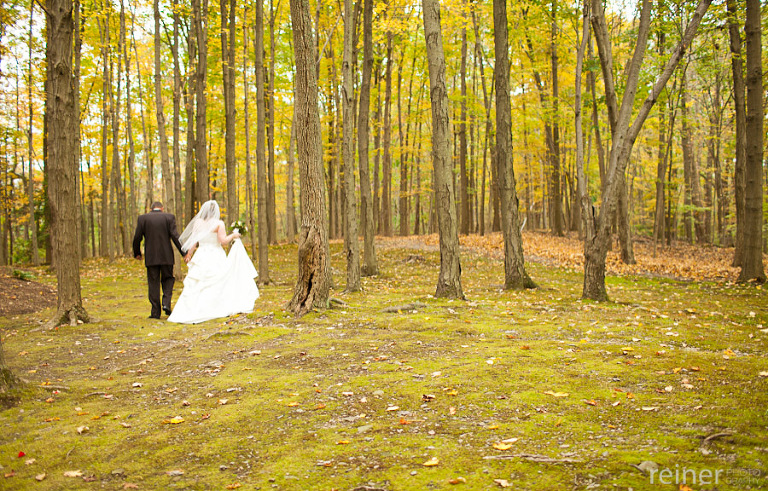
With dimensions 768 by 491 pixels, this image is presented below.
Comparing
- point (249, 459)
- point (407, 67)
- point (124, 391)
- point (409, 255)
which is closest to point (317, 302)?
point (124, 391)

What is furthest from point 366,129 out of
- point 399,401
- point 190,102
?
point 399,401

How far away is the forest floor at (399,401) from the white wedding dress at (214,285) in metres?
0.72

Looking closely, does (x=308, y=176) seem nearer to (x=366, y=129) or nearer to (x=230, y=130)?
(x=366, y=129)

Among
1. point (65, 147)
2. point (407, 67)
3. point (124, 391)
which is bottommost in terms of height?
point (124, 391)

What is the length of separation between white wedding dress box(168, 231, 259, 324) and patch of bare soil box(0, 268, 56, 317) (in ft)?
14.4

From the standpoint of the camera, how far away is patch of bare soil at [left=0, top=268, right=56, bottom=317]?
11.1 metres

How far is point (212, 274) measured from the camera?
9.94 m

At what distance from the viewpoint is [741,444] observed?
3.02 m

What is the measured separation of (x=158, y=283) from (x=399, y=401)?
23.9ft

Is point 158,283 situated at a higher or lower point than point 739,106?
lower

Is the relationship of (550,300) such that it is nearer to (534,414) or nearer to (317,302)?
(317,302)

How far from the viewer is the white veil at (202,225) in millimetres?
10133

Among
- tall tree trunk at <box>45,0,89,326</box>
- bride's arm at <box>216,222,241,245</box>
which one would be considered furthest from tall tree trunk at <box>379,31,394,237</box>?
tall tree trunk at <box>45,0,89,326</box>

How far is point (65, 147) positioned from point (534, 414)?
8555 mm
